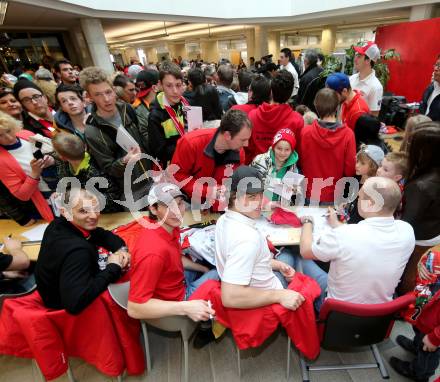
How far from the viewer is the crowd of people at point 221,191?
1380 millimetres

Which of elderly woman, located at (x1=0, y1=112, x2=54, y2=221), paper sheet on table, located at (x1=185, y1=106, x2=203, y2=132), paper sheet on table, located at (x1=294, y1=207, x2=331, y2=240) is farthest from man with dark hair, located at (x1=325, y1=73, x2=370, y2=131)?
elderly woman, located at (x1=0, y1=112, x2=54, y2=221)

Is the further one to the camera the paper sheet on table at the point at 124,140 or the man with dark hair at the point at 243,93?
the man with dark hair at the point at 243,93

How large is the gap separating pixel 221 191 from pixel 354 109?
5.38 feet

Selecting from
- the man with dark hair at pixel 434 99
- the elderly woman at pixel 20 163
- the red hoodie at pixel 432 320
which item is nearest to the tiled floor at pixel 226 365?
the red hoodie at pixel 432 320

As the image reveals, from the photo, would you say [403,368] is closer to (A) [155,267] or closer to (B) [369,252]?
(B) [369,252]

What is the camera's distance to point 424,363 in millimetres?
1604

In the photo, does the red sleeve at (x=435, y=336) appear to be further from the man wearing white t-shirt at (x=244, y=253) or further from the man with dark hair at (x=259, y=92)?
the man with dark hair at (x=259, y=92)

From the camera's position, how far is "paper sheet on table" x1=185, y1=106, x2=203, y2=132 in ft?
8.19

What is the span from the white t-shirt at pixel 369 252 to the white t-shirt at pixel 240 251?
14.0 inches

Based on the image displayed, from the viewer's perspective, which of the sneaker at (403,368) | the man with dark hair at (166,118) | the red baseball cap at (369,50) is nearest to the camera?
the sneaker at (403,368)

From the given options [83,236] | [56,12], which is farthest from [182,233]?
[56,12]

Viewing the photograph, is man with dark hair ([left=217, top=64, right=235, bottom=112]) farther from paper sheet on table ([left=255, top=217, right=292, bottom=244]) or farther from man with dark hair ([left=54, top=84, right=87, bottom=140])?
paper sheet on table ([left=255, top=217, right=292, bottom=244])

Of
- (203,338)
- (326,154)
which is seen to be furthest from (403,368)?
(326,154)

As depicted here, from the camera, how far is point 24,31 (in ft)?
31.8
